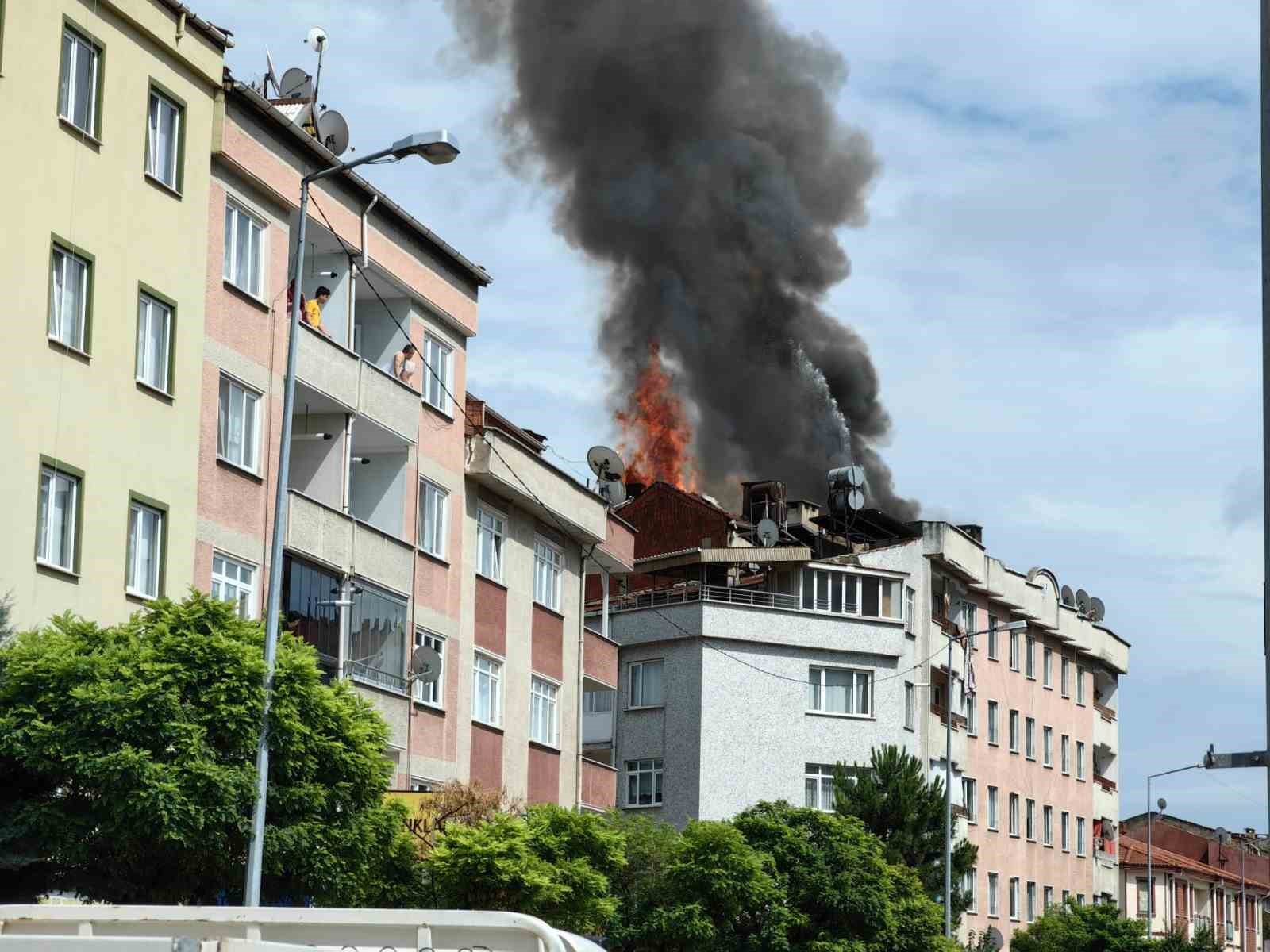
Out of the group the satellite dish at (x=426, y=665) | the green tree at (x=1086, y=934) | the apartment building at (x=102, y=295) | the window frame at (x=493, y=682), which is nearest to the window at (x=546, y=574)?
the window frame at (x=493, y=682)

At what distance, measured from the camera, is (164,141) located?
32469mm

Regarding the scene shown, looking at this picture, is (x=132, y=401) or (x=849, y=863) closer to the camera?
(x=132, y=401)

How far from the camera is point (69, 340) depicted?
29.7 m

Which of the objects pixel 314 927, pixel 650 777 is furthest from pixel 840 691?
pixel 314 927

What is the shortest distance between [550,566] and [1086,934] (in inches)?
1259

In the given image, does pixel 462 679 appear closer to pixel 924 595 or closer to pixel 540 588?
Answer: pixel 540 588

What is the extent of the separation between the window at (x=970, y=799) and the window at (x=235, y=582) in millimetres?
48236

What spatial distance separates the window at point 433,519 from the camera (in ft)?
138

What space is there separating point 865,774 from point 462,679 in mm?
20630

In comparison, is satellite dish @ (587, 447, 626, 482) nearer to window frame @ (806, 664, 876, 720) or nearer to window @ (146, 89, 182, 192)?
window frame @ (806, 664, 876, 720)

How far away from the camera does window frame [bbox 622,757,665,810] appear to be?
68.6 metres

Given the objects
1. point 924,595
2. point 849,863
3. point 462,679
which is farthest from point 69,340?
point 924,595

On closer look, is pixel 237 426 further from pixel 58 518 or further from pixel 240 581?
pixel 58 518

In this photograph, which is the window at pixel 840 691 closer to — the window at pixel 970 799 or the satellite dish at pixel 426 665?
the window at pixel 970 799
